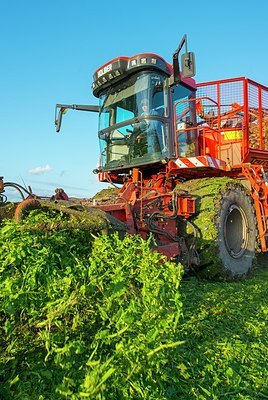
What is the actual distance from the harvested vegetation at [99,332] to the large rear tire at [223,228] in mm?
2394

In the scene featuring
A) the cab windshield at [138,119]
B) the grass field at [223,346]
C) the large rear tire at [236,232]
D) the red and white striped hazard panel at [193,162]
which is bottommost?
the grass field at [223,346]

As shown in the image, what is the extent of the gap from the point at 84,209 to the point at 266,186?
4.30 metres

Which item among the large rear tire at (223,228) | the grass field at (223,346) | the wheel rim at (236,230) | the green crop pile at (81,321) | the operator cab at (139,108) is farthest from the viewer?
the wheel rim at (236,230)

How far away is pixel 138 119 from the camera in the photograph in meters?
5.86

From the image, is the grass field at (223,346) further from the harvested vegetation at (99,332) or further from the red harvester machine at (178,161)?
the red harvester machine at (178,161)

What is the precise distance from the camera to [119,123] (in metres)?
6.26

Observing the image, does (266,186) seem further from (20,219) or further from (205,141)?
(20,219)

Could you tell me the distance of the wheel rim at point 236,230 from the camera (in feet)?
19.4

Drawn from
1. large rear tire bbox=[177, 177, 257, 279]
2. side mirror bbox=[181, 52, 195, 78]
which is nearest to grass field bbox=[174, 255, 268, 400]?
large rear tire bbox=[177, 177, 257, 279]

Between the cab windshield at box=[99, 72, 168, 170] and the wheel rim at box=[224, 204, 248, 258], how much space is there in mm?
1377

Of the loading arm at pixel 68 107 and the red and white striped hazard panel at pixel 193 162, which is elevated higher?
the loading arm at pixel 68 107

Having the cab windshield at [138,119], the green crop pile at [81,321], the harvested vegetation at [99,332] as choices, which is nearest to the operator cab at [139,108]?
the cab windshield at [138,119]

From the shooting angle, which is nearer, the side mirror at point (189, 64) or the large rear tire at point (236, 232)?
the side mirror at point (189, 64)

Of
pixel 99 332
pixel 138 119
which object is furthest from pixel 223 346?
pixel 138 119
